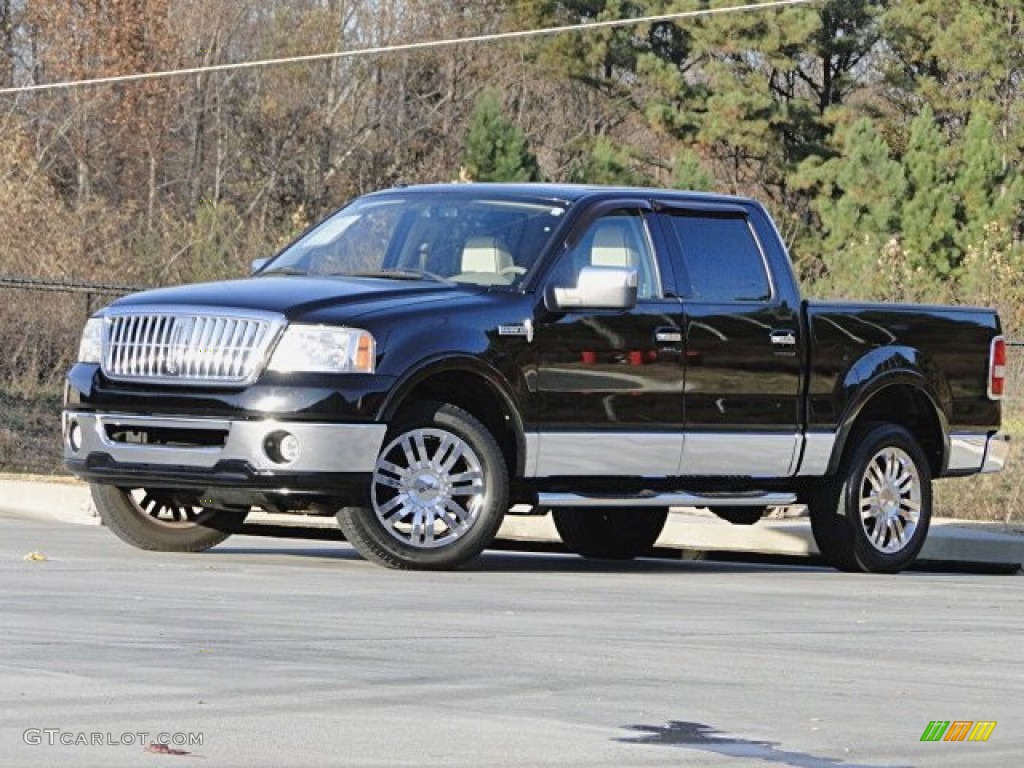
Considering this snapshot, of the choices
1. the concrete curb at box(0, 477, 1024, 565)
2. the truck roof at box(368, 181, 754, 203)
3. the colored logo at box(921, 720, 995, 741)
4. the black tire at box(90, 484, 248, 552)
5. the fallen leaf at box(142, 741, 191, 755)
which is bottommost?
the concrete curb at box(0, 477, 1024, 565)

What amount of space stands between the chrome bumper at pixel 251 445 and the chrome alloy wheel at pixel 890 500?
367 cm

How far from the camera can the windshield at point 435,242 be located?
14.2 metres

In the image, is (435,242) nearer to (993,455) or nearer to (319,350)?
(319,350)

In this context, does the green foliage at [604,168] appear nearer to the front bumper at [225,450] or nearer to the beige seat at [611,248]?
the beige seat at [611,248]

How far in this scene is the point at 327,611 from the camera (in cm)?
1107

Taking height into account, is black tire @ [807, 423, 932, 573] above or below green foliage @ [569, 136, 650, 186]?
below

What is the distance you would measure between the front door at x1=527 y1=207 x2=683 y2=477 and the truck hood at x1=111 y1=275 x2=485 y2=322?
23.8 inches

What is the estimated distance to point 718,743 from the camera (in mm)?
7574

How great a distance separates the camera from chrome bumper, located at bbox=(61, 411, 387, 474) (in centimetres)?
1311

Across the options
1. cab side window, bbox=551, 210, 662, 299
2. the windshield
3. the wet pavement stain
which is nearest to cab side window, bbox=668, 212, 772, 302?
cab side window, bbox=551, 210, 662, 299

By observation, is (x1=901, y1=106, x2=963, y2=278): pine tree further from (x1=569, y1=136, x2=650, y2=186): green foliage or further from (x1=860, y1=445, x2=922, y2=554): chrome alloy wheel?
(x1=860, y1=445, x2=922, y2=554): chrome alloy wheel

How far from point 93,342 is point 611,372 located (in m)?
2.76

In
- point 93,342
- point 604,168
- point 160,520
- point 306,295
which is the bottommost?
point 160,520

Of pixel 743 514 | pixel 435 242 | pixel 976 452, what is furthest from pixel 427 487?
pixel 976 452
